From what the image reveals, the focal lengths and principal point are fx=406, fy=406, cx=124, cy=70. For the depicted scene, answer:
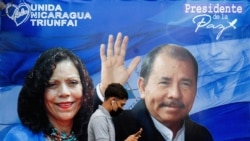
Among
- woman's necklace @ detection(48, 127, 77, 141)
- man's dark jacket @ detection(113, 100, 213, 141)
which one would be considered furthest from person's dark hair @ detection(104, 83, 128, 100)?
woman's necklace @ detection(48, 127, 77, 141)

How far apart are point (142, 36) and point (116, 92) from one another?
610 mm

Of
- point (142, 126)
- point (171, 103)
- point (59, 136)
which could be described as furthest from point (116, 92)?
point (59, 136)

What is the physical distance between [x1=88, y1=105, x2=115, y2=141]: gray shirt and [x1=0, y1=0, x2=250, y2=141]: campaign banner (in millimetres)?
328

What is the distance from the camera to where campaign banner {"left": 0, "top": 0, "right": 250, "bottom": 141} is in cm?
393

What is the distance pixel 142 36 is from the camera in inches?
157

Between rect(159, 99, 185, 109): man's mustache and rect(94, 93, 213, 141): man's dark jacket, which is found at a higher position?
rect(159, 99, 185, 109): man's mustache

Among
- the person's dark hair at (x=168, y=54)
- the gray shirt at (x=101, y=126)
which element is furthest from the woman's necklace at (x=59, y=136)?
the person's dark hair at (x=168, y=54)

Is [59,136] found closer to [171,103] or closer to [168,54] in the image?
[171,103]

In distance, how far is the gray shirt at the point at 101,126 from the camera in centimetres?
372

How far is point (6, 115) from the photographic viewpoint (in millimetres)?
3922

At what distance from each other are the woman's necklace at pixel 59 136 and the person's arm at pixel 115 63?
20.8 inches

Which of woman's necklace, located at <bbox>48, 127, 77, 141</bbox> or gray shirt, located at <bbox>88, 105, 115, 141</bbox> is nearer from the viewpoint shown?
gray shirt, located at <bbox>88, 105, 115, 141</bbox>

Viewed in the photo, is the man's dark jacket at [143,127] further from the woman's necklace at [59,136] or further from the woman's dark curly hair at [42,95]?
the woman's necklace at [59,136]

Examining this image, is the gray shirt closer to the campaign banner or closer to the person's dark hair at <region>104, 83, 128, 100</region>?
the person's dark hair at <region>104, 83, 128, 100</region>
